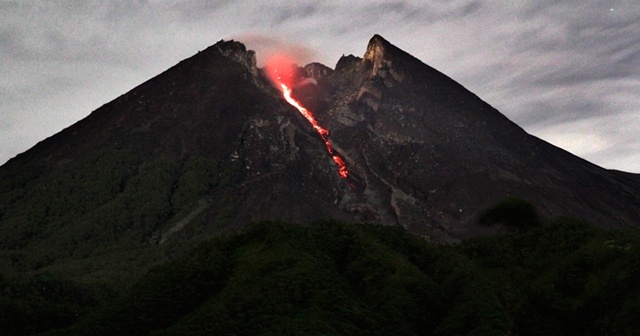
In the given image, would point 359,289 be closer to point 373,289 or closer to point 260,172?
point 373,289

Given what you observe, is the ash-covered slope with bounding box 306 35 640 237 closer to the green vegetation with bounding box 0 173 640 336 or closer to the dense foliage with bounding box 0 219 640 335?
the green vegetation with bounding box 0 173 640 336

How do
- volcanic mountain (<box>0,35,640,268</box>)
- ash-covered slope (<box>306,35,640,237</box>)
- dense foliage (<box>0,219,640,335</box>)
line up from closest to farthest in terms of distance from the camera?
1. dense foliage (<box>0,219,640,335</box>)
2. volcanic mountain (<box>0,35,640,268</box>)
3. ash-covered slope (<box>306,35,640,237</box>)

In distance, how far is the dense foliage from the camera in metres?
53.9

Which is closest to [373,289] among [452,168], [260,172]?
[260,172]

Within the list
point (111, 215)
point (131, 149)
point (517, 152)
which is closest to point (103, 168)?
point (131, 149)

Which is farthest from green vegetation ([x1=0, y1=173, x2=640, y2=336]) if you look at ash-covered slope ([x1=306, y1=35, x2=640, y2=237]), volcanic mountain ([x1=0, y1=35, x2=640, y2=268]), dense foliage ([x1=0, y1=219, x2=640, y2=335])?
ash-covered slope ([x1=306, y1=35, x2=640, y2=237])

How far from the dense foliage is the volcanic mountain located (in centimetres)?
6562

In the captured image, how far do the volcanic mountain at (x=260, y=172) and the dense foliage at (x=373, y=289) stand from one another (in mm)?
65620

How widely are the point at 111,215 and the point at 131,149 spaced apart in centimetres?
2837

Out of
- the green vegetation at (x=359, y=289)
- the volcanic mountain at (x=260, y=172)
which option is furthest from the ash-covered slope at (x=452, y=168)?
the green vegetation at (x=359, y=289)

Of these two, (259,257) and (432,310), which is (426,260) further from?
(259,257)

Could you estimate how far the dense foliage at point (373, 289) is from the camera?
177 feet

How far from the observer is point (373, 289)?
61.9 m

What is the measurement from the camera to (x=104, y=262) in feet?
410
